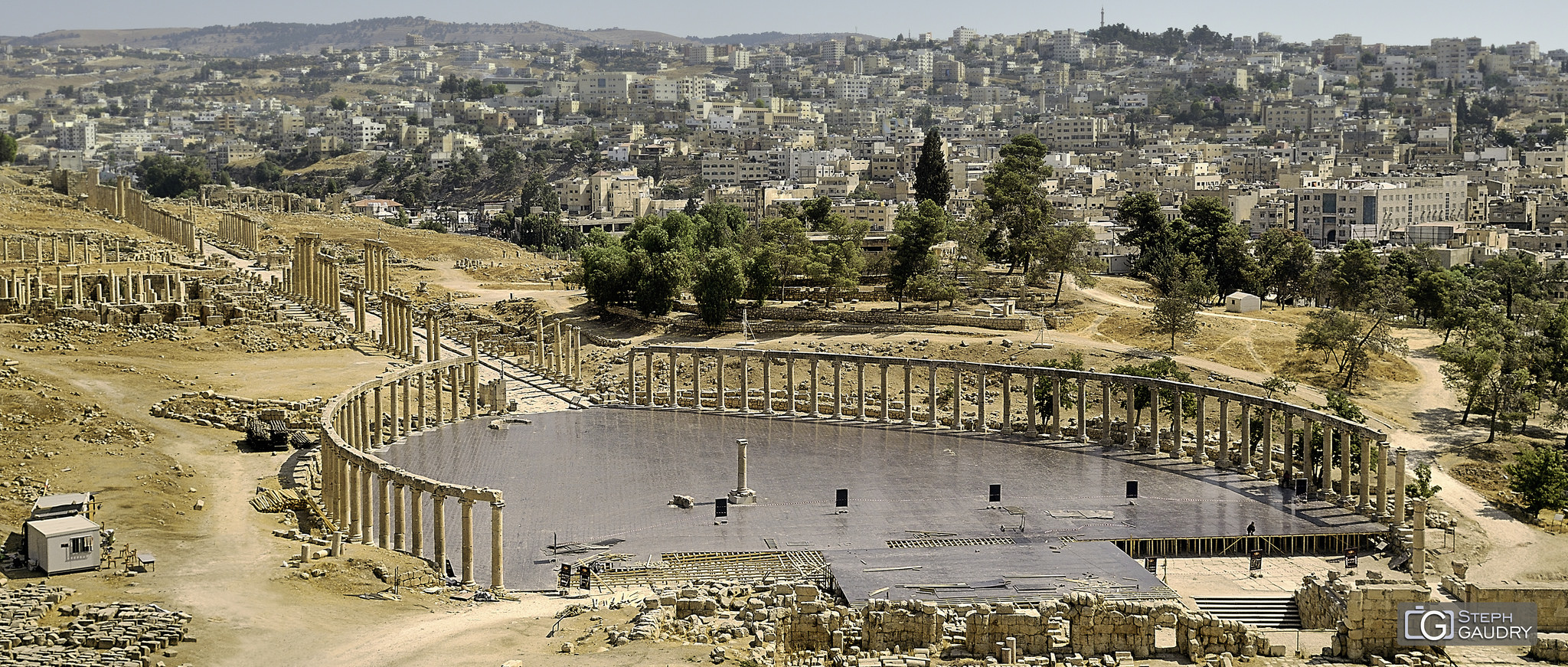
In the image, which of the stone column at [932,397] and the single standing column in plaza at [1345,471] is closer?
the single standing column in plaza at [1345,471]

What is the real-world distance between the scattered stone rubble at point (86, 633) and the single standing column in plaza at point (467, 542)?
8.64 meters

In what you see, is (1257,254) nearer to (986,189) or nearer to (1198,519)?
(986,189)

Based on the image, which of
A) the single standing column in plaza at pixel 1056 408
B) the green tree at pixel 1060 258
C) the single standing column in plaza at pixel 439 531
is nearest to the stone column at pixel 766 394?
the single standing column in plaza at pixel 1056 408

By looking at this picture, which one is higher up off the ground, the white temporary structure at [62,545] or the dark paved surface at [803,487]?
the white temporary structure at [62,545]

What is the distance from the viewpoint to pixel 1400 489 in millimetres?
54625

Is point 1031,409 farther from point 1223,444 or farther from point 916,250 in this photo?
point 916,250

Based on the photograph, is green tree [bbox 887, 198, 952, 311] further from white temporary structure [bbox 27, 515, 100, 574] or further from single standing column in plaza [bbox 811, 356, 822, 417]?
white temporary structure [bbox 27, 515, 100, 574]

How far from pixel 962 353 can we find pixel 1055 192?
107m

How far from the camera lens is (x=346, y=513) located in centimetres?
5122

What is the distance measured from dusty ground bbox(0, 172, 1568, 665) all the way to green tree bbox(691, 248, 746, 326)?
198 cm

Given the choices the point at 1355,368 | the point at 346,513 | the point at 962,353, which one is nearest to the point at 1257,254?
the point at 1355,368

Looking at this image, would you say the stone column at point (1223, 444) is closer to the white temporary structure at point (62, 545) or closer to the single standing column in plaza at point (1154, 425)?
the single standing column in plaza at point (1154, 425)

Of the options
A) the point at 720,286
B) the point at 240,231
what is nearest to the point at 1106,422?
the point at 720,286

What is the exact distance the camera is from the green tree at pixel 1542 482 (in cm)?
6097
